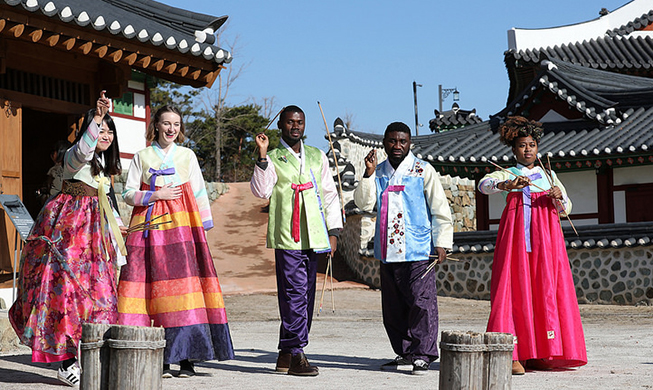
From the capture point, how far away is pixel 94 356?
3412mm

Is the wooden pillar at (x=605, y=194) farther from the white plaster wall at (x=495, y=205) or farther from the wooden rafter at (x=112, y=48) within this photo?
the wooden rafter at (x=112, y=48)

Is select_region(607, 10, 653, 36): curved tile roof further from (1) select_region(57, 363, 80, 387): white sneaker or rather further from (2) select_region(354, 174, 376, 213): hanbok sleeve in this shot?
(1) select_region(57, 363, 80, 387): white sneaker

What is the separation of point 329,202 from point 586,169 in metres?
10.5

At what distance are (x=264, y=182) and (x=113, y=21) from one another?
2887 millimetres

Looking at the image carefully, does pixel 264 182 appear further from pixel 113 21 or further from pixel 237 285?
pixel 237 285

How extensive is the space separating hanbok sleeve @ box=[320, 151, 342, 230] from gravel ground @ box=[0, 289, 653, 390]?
1.09m

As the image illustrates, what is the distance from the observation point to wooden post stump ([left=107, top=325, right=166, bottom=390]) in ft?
10.8

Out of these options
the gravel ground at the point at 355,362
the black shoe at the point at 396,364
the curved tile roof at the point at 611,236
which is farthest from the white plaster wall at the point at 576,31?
the black shoe at the point at 396,364

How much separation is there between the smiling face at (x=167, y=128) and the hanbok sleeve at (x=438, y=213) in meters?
1.94

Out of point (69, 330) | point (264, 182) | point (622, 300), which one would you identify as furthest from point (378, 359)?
point (622, 300)

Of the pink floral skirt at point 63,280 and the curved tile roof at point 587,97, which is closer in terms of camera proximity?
the pink floral skirt at point 63,280

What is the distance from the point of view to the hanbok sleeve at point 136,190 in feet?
18.4

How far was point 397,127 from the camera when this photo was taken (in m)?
6.47

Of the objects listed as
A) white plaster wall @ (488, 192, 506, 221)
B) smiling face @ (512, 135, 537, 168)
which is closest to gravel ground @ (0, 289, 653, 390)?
smiling face @ (512, 135, 537, 168)
